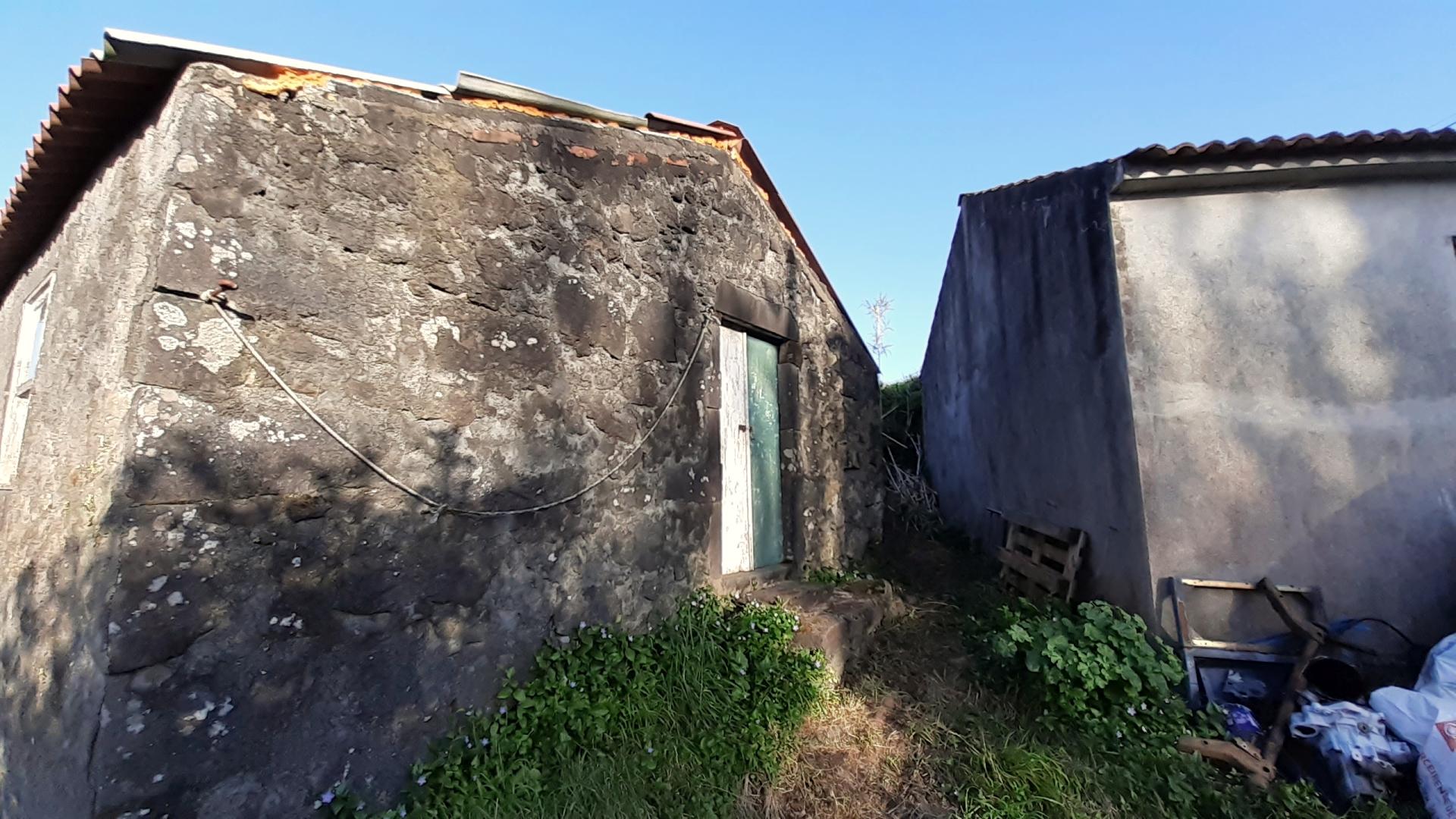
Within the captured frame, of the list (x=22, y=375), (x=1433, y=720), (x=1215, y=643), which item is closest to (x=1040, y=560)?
(x=1215, y=643)

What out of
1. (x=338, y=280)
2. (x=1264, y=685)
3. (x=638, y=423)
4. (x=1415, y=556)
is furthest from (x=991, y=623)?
(x=338, y=280)

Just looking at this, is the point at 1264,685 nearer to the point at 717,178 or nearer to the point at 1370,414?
the point at 1370,414

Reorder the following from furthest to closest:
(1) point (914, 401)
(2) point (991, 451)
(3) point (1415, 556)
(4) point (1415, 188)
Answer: (1) point (914, 401) < (2) point (991, 451) < (4) point (1415, 188) < (3) point (1415, 556)

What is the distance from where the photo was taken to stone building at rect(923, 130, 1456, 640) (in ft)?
12.5

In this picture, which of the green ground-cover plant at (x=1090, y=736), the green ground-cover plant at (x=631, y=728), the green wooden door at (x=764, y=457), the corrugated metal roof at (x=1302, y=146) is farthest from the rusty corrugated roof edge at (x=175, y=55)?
the corrugated metal roof at (x=1302, y=146)

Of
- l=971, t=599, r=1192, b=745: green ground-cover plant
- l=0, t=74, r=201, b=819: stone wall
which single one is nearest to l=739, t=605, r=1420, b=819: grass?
l=971, t=599, r=1192, b=745: green ground-cover plant

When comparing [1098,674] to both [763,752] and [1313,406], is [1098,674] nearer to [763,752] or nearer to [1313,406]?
[763,752]

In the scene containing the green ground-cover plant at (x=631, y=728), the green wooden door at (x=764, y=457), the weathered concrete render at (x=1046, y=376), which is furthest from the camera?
the green wooden door at (x=764, y=457)

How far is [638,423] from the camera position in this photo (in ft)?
11.5

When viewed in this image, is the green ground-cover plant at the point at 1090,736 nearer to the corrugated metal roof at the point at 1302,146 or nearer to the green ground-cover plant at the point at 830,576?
the green ground-cover plant at the point at 830,576

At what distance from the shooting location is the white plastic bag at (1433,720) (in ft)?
8.64

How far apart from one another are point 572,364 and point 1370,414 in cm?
481

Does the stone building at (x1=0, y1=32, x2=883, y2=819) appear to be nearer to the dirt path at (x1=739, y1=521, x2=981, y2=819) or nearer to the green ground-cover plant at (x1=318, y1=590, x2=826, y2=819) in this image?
the green ground-cover plant at (x1=318, y1=590, x2=826, y2=819)

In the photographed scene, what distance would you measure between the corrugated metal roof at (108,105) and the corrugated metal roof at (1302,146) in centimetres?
333
